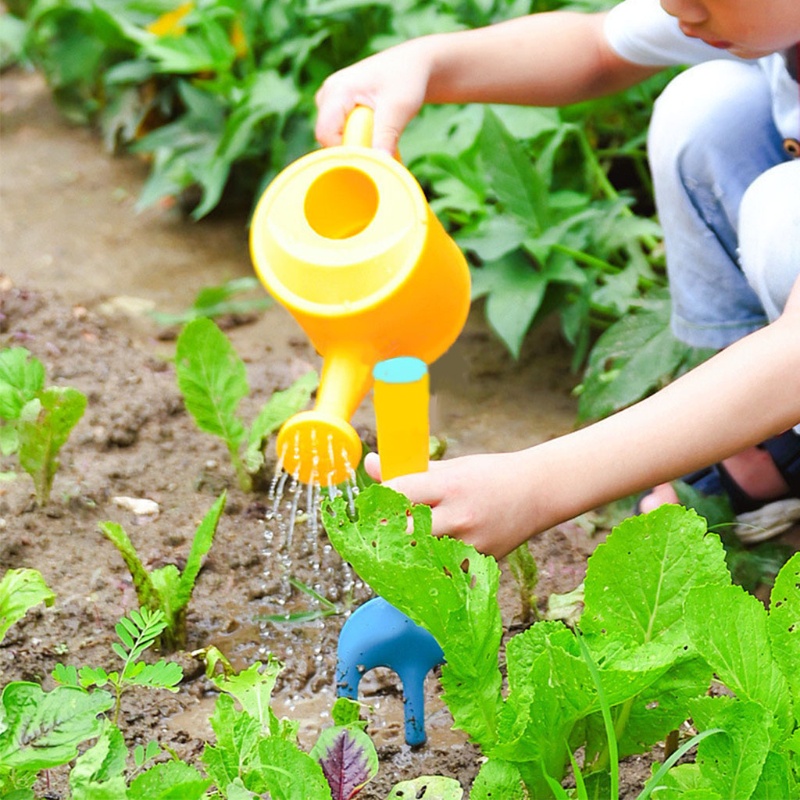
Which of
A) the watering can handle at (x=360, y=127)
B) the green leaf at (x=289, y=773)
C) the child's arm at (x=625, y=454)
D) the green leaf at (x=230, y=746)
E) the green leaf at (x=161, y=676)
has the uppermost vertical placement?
the watering can handle at (x=360, y=127)

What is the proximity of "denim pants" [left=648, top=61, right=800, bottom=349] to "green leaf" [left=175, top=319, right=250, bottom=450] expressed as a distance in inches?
25.2

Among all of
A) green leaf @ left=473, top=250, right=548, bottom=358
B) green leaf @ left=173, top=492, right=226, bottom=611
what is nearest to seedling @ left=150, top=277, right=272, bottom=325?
green leaf @ left=473, top=250, right=548, bottom=358

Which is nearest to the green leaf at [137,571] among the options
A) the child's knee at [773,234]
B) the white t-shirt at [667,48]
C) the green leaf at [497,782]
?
the green leaf at [497,782]

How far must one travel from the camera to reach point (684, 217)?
1.67 metres

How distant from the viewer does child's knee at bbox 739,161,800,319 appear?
1.40 meters

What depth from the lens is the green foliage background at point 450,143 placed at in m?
1.93

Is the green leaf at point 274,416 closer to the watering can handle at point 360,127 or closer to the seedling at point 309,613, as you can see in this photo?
the seedling at point 309,613

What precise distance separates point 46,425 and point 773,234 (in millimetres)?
926

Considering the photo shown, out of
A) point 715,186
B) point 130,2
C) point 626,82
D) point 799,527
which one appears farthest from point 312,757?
point 130,2

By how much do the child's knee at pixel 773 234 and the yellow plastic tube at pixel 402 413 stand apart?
54 centimetres

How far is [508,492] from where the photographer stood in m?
1.08

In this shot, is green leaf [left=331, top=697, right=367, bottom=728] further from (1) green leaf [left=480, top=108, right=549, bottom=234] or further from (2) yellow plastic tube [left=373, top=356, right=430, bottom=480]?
(1) green leaf [left=480, top=108, right=549, bottom=234]

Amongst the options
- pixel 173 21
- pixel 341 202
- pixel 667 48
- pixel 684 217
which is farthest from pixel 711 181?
pixel 173 21

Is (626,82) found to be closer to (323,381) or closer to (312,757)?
(323,381)
